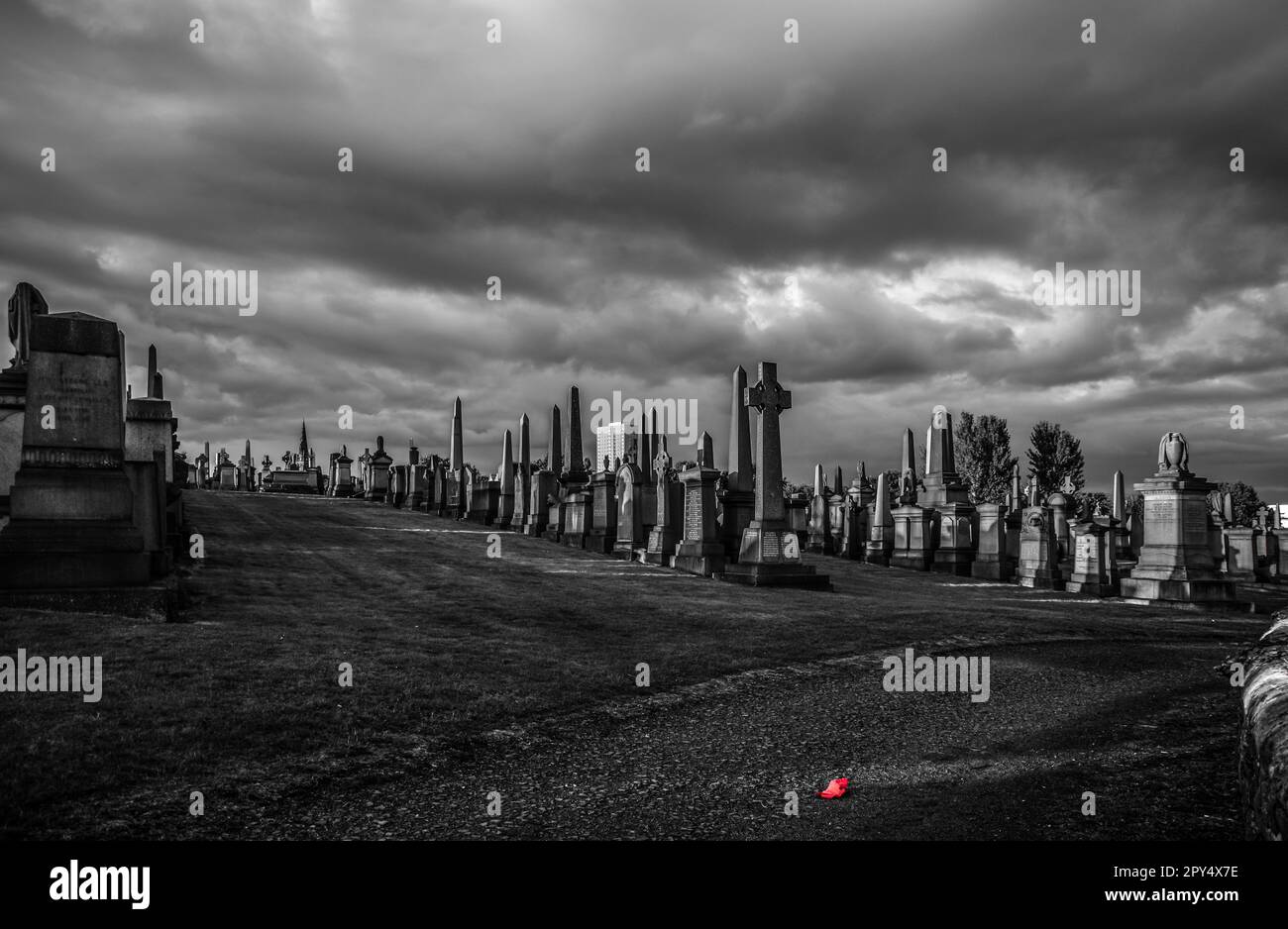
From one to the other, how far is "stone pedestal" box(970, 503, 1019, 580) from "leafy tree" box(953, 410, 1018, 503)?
40.4 meters

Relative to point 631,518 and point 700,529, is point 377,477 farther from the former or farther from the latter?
point 700,529

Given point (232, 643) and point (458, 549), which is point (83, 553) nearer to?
point (232, 643)

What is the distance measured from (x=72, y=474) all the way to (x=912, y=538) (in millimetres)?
23377

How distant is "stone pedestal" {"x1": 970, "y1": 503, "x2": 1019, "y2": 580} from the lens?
24.4 meters

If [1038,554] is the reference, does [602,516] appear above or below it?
above

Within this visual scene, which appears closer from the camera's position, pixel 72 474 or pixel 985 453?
pixel 72 474

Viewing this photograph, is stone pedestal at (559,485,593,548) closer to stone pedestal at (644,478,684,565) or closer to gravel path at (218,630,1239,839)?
stone pedestal at (644,478,684,565)

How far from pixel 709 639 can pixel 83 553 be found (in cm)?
791

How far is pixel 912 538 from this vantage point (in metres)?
26.2

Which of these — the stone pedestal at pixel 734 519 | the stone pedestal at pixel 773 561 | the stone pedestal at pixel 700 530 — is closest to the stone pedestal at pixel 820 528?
the stone pedestal at pixel 734 519

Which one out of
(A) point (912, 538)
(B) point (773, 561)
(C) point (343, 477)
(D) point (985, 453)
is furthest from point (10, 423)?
(D) point (985, 453)

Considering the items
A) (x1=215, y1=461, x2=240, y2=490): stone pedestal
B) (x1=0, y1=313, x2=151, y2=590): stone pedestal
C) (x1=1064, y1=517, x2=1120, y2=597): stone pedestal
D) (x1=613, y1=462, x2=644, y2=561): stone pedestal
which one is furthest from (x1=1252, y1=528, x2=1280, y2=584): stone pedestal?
(x1=215, y1=461, x2=240, y2=490): stone pedestal

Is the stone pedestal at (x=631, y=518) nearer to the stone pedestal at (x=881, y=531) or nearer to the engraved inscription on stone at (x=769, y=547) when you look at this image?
the engraved inscription on stone at (x=769, y=547)
